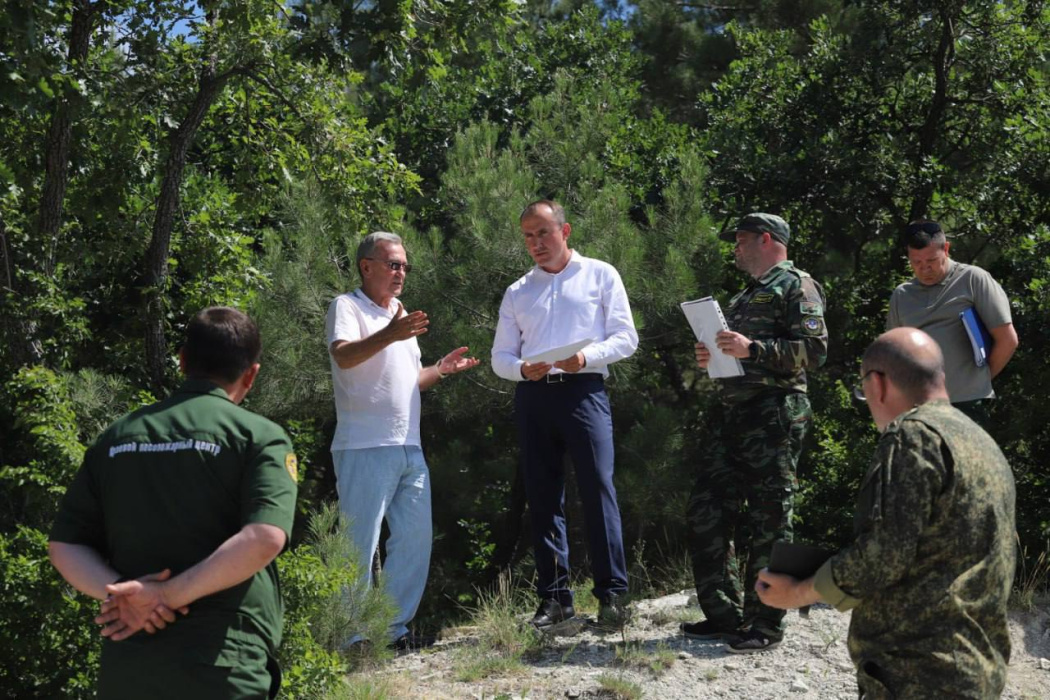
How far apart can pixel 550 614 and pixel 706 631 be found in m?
0.74

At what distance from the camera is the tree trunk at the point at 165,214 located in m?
6.50

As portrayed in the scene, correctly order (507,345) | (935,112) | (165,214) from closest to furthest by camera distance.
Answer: (507,345) → (165,214) → (935,112)

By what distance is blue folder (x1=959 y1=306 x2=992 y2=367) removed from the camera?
18.7 feet

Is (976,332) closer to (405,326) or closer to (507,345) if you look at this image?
(507,345)

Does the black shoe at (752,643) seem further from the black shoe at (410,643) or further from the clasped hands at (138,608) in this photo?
the clasped hands at (138,608)

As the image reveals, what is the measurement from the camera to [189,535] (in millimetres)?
2988

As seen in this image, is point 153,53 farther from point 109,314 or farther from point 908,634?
point 908,634

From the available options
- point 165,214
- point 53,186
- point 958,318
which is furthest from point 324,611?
point 958,318

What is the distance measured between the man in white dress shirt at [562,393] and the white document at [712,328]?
1.33 ft

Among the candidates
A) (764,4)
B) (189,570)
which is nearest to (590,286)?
(189,570)

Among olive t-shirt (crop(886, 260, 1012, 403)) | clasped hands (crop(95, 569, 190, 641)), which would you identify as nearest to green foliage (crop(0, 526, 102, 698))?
clasped hands (crop(95, 569, 190, 641))

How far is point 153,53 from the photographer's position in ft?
22.5

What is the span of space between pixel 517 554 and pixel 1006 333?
4.33 meters

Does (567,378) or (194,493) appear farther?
(567,378)
